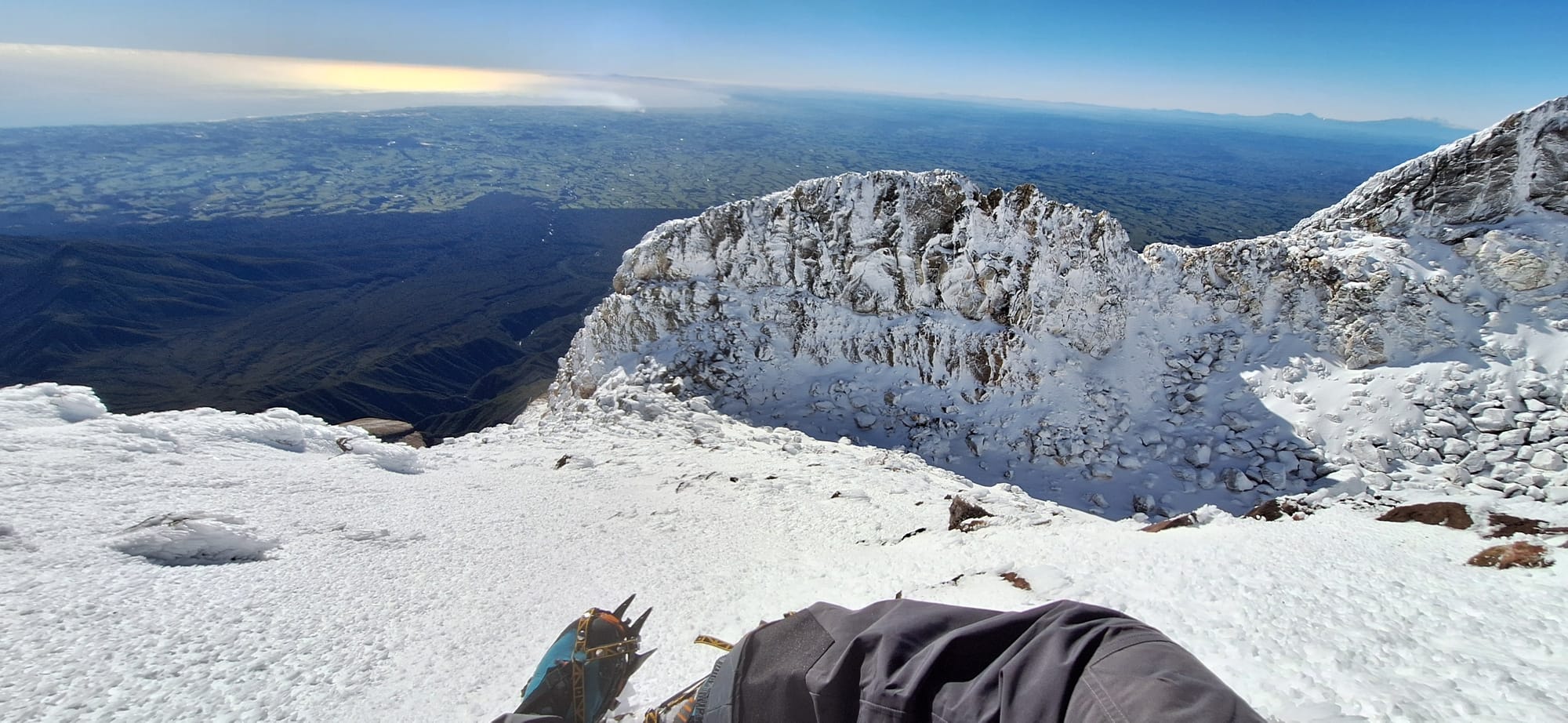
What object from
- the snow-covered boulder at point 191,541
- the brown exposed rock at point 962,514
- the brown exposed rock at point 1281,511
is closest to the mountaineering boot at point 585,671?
the snow-covered boulder at point 191,541

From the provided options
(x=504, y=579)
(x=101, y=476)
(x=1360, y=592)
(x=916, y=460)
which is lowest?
(x=916, y=460)

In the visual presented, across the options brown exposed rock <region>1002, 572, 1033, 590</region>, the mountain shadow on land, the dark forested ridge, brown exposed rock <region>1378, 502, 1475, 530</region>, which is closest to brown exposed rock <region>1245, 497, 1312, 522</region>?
brown exposed rock <region>1378, 502, 1475, 530</region>

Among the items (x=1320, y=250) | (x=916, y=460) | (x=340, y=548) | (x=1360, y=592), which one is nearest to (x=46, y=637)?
(x=340, y=548)

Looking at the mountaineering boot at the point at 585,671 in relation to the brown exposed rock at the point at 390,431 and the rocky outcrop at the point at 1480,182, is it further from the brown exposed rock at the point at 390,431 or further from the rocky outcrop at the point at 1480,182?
the brown exposed rock at the point at 390,431

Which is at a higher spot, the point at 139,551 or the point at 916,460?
the point at 139,551

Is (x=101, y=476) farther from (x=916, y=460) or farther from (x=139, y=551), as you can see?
(x=916, y=460)

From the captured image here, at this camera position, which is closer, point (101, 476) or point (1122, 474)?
point (101, 476)

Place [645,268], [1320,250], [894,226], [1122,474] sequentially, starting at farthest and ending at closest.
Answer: [645,268]
[894,226]
[1320,250]
[1122,474]

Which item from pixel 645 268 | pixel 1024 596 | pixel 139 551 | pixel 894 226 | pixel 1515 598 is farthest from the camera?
pixel 645 268
